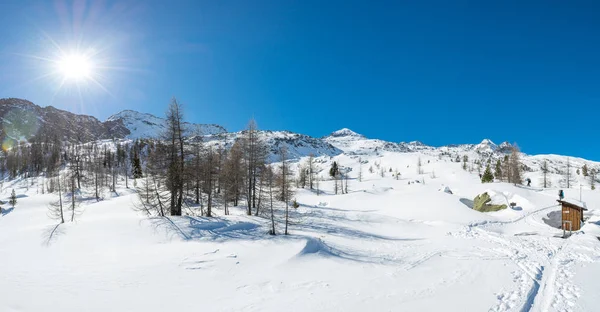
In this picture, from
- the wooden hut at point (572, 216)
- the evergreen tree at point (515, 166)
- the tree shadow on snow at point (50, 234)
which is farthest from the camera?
the evergreen tree at point (515, 166)

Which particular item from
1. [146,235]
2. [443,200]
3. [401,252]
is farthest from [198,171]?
[443,200]

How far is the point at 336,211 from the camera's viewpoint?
1619 inches

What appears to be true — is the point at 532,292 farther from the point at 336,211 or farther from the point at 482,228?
the point at 336,211

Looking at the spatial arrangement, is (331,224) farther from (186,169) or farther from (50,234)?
(50,234)

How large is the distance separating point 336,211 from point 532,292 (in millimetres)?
29635

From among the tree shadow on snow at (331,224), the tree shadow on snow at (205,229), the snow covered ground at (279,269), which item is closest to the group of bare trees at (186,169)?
the tree shadow on snow at (205,229)

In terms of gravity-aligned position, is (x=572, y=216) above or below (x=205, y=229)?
below

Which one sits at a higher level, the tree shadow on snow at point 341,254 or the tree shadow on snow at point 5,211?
the tree shadow on snow at point 341,254

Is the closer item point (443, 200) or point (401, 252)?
point (401, 252)

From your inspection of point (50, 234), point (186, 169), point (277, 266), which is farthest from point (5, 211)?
point (277, 266)

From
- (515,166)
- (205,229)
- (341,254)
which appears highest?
(515,166)

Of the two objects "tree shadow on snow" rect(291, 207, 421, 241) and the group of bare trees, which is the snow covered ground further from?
the group of bare trees

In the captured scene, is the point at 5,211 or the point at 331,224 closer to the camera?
the point at 331,224

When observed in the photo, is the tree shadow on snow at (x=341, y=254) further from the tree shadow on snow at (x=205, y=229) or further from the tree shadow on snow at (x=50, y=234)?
the tree shadow on snow at (x=50, y=234)
